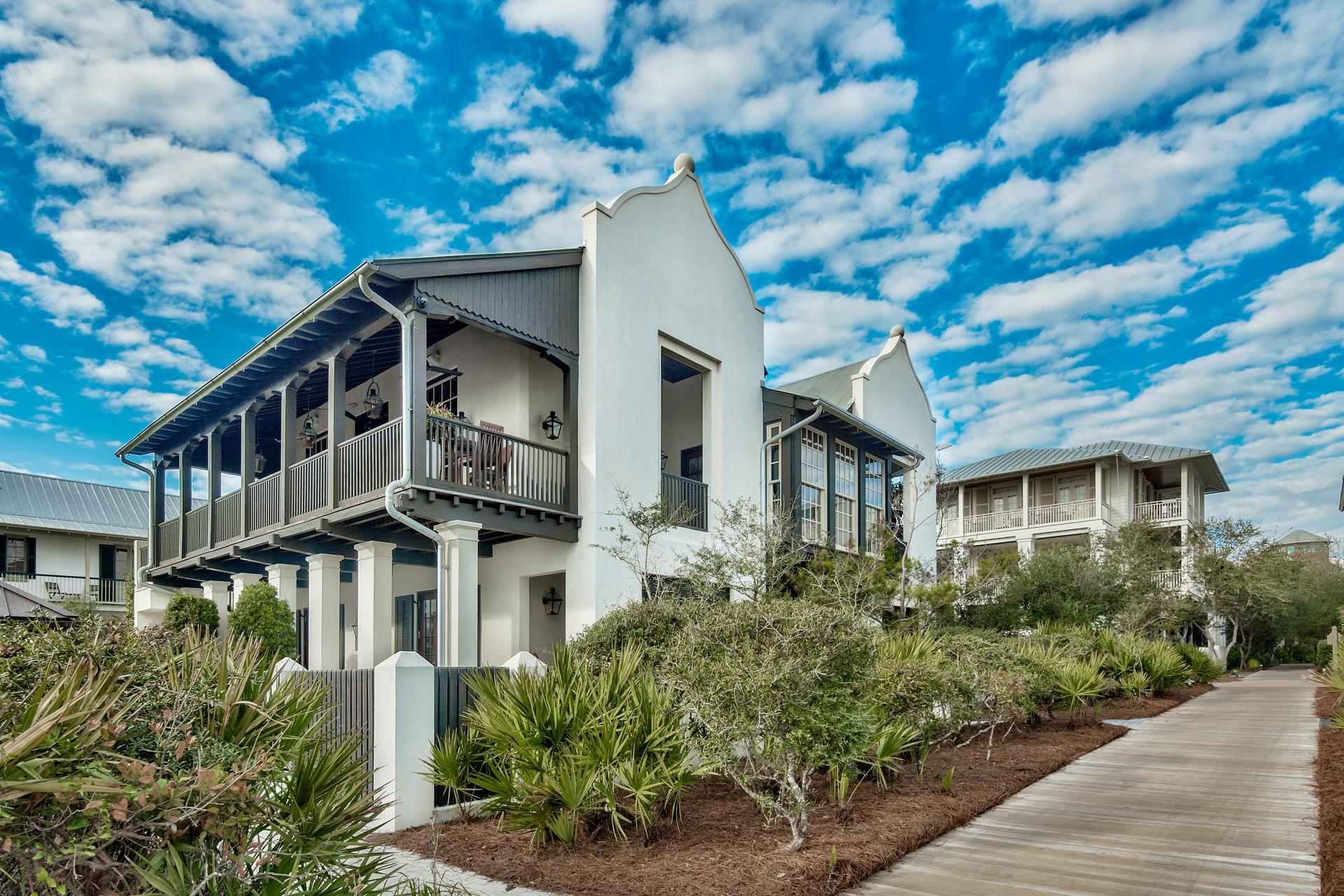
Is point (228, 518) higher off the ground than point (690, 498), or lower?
lower

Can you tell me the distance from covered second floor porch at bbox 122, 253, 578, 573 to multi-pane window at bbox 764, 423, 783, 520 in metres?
4.87

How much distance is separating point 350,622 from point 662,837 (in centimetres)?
1420

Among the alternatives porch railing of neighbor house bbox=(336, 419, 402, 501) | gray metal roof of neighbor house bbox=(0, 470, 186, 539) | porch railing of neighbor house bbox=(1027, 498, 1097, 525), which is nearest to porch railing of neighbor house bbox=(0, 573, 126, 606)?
gray metal roof of neighbor house bbox=(0, 470, 186, 539)

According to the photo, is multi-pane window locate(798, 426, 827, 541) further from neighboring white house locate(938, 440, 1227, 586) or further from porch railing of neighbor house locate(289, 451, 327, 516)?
neighboring white house locate(938, 440, 1227, 586)

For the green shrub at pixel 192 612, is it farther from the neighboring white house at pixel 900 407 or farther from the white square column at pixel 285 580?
the neighboring white house at pixel 900 407

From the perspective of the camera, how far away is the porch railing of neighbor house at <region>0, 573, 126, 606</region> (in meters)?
29.2

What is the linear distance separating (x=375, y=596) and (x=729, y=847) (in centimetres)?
863

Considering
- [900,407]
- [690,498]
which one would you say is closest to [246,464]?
[690,498]

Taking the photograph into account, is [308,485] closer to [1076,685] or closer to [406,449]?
[406,449]

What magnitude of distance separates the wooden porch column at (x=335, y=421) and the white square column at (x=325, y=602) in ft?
7.61

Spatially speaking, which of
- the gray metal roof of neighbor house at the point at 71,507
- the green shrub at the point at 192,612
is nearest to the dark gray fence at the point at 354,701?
the green shrub at the point at 192,612

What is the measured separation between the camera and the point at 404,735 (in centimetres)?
795

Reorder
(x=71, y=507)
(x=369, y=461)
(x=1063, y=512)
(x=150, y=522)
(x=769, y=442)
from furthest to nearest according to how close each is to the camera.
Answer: (x=1063, y=512) → (x=71, y=507) → (x=150, y=522) → (x=769, y=442) → (x=369, y=461)

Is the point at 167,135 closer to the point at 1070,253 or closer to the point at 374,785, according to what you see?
the point at 374,785
